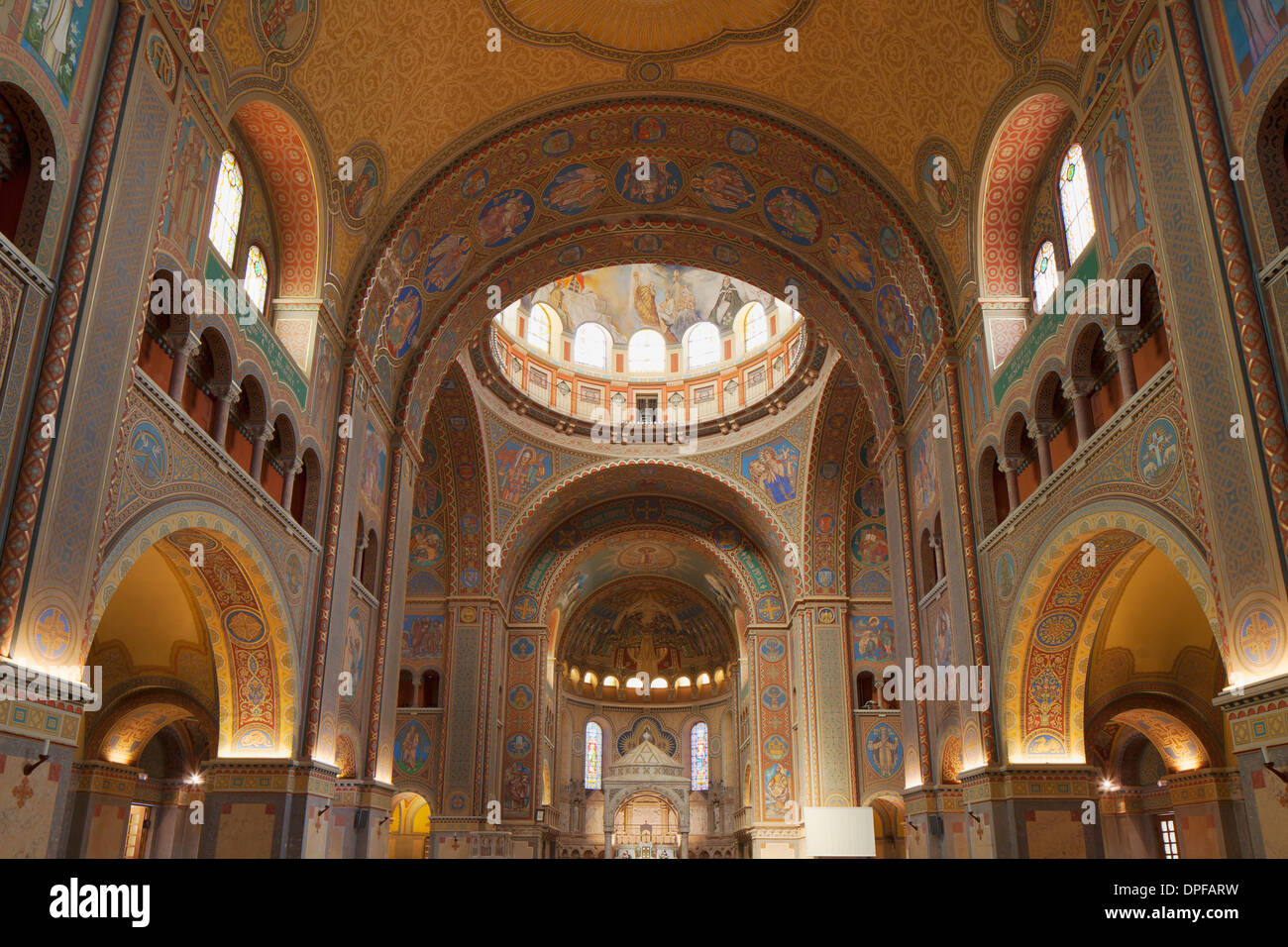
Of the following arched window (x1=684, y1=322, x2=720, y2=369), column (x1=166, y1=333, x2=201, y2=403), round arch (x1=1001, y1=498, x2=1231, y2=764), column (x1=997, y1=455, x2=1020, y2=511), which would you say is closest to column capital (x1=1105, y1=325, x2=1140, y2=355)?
round arch (x1=1001, y1=498, x2=1231, y2=764)

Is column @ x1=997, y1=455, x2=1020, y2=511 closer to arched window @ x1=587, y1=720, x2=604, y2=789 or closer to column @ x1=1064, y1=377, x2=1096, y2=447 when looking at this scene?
column @ x1=1064, y1=377, x2=1096, y2=447

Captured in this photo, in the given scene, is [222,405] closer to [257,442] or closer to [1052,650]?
[257,442]

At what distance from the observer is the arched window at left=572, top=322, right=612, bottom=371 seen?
3338 cm

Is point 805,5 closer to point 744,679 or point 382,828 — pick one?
point 382,828

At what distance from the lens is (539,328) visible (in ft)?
107

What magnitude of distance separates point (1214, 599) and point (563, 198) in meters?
14.4

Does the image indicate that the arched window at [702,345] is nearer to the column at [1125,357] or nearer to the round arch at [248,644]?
the round arch at [248,644]

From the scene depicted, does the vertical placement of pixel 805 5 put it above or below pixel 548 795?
above

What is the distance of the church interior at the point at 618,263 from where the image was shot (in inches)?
332

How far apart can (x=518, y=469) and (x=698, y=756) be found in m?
21.9

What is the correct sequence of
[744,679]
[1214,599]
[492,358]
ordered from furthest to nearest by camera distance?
[744,679]
[492,358]
[1214,599]

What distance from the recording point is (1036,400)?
43.2ft

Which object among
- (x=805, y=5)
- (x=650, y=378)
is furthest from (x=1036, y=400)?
(x=650, y=378)

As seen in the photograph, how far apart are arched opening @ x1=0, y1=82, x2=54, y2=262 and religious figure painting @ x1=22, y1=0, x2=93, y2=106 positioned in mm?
420
